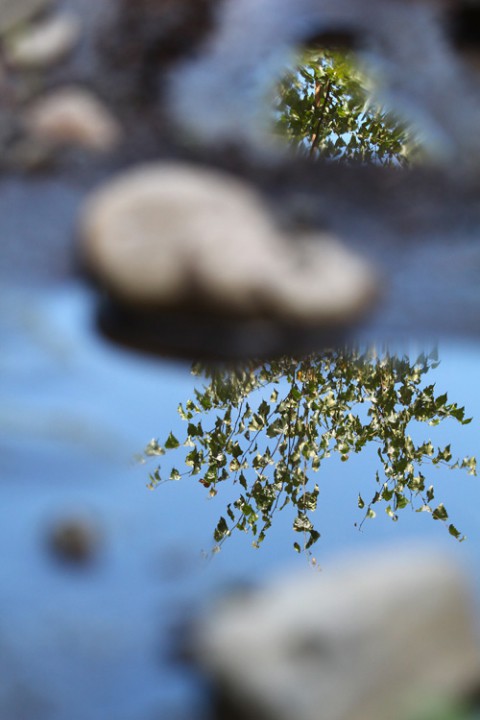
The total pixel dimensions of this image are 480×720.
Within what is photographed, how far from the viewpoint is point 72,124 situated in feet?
14.2

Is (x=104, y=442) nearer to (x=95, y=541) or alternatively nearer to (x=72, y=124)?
(x=95, y=541)

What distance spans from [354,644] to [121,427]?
4.12 ft

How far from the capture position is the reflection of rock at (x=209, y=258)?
3.37 meters

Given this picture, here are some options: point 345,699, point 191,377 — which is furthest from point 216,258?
point 345,699

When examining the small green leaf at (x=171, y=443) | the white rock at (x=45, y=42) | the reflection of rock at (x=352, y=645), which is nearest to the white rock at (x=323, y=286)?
the small green leaf at (x=171, y=443)

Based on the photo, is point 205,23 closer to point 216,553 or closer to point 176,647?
point 216,553

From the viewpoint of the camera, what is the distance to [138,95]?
15.1 ft

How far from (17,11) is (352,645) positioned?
12.9ft

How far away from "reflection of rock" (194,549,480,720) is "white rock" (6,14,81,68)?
3.38 m

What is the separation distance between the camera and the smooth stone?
189 inches

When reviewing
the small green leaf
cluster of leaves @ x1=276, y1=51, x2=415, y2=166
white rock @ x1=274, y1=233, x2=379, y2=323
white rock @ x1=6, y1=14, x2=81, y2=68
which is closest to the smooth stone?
white rock @ x1=6, y1=14, x2=81, y2=68

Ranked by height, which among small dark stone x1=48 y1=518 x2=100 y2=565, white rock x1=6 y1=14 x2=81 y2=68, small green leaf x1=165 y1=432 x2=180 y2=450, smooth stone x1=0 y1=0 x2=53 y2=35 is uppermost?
smooth stone x1=0 y1=0 x2=53 y2=35

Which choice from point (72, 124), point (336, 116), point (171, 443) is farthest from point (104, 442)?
point (336, 116)

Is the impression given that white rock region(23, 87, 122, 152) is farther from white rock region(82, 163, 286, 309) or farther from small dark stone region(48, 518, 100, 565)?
small dark stone region(48, 518, 100, 565)
